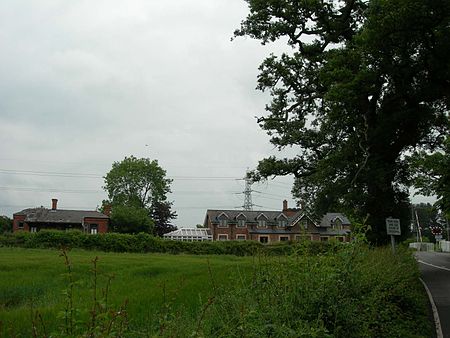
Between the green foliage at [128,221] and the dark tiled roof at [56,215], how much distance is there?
2.00 metres

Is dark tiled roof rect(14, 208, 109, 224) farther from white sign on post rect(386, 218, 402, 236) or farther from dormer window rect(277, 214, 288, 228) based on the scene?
white sign on post rect(386, 218, 402, 236)

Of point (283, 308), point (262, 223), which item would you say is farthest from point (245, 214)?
point (283, 308)

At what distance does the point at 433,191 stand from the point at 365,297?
61.6 ft

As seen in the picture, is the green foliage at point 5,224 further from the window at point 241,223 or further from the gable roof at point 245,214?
the window at point 241,223

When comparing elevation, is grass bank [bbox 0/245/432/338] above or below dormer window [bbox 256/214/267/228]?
below

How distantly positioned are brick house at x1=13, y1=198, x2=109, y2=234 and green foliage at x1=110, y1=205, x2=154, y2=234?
1670 mm

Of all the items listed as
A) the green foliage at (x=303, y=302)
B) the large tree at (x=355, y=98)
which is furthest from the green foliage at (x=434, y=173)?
the green foliage at (x=303, y=302)

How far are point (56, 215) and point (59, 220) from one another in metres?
1.84

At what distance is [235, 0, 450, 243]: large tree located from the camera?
21.0m

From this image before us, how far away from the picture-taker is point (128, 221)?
252 ft

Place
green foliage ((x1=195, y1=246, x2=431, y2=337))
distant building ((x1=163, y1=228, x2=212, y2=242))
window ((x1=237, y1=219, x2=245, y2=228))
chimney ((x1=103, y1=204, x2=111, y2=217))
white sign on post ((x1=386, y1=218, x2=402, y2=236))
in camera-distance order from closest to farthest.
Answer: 1. green foliage ((x1=195, y1=246, x2=431, y2=337))
2. white sign on post ((x1=386, y1=218, x2=402, y2=236))
3. window ((x1=237, y1=219, x2=245, y2=228))
4. distant building ((x1=163, y1=228, x2=212, y2=242))
5. chimney ((x1=103, y1=204, x2=111, y2=217))

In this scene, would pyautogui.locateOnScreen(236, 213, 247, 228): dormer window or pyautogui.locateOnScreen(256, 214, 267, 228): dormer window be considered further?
pyautogui.locateOnScreen(256, 214, 267, 228): dormer window

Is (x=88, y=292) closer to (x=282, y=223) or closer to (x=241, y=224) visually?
(x=241, y=224)

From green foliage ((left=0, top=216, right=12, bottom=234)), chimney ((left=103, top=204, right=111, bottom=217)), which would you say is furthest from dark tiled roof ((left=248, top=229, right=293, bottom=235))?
green foliage ((left=0, top=216, right=12, bottom=234))
